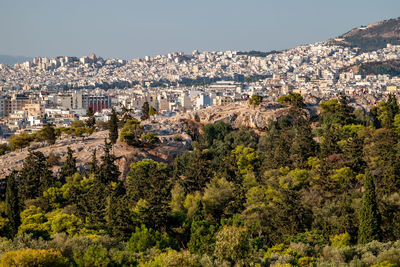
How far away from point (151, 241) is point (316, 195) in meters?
9.64

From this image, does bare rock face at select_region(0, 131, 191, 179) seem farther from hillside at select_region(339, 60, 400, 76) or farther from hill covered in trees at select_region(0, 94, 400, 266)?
hillside at select_region(339, 60, 400, 76)

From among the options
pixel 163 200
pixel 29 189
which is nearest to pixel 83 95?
pixel 29 189

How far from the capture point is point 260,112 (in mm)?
45656

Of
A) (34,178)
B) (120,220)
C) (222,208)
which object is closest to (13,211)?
(120,220)

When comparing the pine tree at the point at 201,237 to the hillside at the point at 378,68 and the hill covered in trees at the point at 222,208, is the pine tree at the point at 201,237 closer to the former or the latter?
the hill covered in trees at the point at 222,208

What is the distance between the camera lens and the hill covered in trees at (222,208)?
16000 millimetres

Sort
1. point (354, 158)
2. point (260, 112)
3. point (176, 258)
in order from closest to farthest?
point (176, 258) → point (354, 158) → point (260, 112)

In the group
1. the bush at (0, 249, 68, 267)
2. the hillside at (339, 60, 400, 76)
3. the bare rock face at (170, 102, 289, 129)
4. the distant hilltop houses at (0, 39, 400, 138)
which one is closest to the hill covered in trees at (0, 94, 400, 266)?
the bush at (0, 249, 68, 267)

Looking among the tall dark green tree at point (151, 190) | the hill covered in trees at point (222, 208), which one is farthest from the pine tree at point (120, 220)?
the tall dark green tree at point (151, 190)

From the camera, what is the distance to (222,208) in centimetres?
2616

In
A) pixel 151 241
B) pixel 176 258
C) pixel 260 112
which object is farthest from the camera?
pixel 260 112

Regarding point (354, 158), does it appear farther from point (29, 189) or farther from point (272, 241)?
point (29, 189)

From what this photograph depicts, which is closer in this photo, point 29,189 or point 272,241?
point 272,241

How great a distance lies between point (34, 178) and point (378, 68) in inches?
5292
